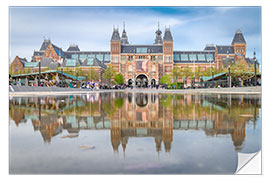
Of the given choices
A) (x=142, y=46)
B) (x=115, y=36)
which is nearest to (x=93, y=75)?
(x=115, y=36)

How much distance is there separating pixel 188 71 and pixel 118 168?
60.0 meters

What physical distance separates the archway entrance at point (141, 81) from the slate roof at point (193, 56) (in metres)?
13.4

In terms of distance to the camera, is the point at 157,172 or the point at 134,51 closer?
the point at 157,172

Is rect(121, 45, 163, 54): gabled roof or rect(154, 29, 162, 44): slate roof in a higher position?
rect(154, 29, 162, 44): slate roof

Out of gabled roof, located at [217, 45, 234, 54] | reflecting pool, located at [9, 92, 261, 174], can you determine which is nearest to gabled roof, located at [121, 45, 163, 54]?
→ gabled roof, located at [217, 45, 234, 54]

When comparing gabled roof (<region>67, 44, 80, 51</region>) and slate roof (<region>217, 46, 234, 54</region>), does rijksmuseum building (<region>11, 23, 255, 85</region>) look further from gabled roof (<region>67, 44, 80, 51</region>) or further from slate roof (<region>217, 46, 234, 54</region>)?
gabled roof (<region>67, 44, 80, 51</region>)

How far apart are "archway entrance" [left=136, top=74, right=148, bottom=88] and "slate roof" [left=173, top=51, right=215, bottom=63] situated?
13.4 metres

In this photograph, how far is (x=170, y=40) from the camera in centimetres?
7894

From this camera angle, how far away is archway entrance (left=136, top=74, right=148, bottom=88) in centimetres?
8006

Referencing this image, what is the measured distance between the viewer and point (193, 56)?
84.6 meters

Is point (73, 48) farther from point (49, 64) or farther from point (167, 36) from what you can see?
point (167, 36)

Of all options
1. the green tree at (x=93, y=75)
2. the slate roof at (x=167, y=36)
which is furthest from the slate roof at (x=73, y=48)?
the slate roof at (x=167, y=36)
